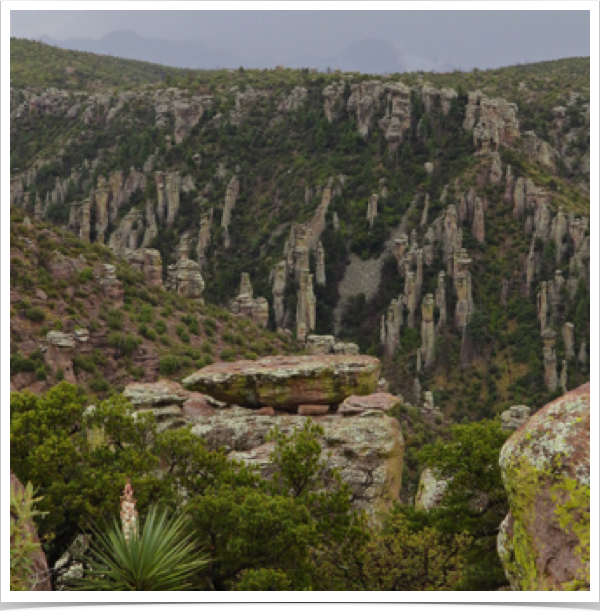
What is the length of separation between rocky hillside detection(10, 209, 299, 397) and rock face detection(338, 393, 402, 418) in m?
13.7

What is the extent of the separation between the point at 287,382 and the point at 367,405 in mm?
2734

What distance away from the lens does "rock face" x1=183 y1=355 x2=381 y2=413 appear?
961 inches

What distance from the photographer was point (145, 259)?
49.9 metres

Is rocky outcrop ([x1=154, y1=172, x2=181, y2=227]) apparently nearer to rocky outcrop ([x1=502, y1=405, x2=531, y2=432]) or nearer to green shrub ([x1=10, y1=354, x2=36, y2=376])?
rocky outcrop ([x1=502, y1=405, x2=531, y2=432])

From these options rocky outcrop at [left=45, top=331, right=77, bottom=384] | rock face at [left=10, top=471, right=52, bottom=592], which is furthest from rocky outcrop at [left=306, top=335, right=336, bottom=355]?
rock face at [left=10, top=471, right=52, bottom=592]

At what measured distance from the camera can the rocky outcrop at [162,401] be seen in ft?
77.6

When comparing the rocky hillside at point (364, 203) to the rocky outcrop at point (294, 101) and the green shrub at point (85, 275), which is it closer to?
the rocky outcrop at point (294, 101)

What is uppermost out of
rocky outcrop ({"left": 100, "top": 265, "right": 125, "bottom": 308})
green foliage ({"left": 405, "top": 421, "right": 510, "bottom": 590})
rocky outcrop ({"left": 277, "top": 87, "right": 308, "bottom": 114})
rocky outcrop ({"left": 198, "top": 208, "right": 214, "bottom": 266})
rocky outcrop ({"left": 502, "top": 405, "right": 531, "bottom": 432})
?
rocky outcrop ({"left": 277, "top": 87, "right": 308, "bottom": 114})

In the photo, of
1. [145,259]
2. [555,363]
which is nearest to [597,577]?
[145,259]

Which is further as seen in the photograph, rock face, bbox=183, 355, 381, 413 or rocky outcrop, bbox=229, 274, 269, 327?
rocky outcrop, bbox=229, 274, 269, 327

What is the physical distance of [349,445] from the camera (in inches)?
853

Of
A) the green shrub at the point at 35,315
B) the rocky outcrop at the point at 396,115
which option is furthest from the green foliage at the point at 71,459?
the rocky outcrop at the point at 396,115

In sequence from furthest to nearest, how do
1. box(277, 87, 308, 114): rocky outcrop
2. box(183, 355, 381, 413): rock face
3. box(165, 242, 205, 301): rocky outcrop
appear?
box(277, 87, 308, 114): rocky outcrop
box(165, 242, 205, 301): rocky outcrop
box(183, 355, 381, 413): rock face

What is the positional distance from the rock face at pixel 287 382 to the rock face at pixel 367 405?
97 centimetres
